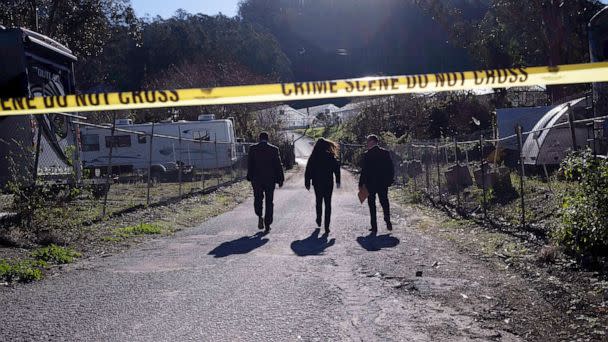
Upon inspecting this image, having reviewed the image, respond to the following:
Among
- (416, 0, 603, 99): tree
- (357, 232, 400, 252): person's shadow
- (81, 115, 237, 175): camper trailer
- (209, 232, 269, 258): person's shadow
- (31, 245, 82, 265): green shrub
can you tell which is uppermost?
(416, 0, 603, 99): tree

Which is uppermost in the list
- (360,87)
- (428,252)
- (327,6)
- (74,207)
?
(327,6)

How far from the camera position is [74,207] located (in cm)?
1170

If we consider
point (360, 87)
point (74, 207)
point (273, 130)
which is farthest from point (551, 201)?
point (273, 130)

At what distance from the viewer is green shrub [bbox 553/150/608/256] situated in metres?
6.82

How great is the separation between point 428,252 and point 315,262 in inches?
69.6

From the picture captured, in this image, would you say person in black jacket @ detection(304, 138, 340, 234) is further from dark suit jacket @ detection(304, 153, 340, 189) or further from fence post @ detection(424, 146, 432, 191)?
fence post @ detection(424, 146, 432, 191)

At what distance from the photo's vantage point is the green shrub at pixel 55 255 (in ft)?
28.2

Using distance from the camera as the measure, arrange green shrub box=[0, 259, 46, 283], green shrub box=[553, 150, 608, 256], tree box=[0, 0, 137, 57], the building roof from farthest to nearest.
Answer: tree box=[0, 0, 137, 57] < the building roof < green shrub box=[0, 259, 46, 283] < green shrub box=[553, 150, 608, 256]

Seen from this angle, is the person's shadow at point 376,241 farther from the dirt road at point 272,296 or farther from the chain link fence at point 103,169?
the chain link fence at point 103,169

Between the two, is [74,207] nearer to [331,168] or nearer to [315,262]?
[331,168]

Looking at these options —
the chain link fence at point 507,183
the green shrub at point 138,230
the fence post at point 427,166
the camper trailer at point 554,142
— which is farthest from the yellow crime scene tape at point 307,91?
the camper trailer at point 554,142

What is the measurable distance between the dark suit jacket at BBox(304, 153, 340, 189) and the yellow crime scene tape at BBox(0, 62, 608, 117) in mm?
5835

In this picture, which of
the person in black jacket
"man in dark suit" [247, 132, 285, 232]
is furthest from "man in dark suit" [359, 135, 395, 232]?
"man in dark suit" [247, 132, 285, 232]

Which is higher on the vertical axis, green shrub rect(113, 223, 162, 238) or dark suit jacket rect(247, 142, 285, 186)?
dark suit jacket rect(247, 142, 285, 186)
